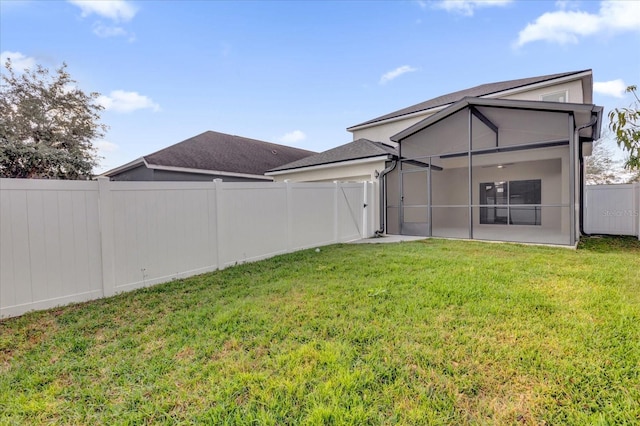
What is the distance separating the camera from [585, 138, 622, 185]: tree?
2277 centimetres

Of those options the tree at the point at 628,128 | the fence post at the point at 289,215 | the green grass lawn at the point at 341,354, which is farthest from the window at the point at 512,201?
the fence post at the point at 289,215

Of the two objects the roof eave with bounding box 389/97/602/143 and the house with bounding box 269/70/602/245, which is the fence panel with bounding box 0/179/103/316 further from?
the roof eave with bounding box 389/97/602/143

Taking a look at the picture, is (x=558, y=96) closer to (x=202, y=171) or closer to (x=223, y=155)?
(x=202, y=171)

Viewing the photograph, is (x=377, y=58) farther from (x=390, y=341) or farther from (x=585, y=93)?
(x=390, y=341)

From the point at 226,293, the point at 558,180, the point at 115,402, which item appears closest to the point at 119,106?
the point at 226,293

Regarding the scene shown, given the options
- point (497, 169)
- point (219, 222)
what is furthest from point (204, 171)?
point (497, 169)

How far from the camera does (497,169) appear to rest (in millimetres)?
13461

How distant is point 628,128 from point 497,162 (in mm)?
4550

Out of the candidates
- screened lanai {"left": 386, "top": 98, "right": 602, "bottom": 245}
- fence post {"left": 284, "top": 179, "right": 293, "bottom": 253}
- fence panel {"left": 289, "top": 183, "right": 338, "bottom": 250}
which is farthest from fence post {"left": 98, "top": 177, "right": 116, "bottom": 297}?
screened lanai {"left": 386, "top": 98, "right": 602, "bottom": 245}

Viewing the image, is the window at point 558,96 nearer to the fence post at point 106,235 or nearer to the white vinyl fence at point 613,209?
the white vinyl fence at point 613,209

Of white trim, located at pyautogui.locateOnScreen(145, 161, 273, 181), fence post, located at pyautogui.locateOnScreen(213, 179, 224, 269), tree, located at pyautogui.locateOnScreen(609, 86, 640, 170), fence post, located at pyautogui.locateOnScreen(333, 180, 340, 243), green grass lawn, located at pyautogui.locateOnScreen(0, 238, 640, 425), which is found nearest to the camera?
green grass lawn, located at pyautogui.locateOnScreen(0, 238, 640, 425)

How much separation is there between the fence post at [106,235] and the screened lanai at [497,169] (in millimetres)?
8507

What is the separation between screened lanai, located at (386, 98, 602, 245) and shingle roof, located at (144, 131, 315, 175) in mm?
8261

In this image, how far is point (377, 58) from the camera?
1484cm
